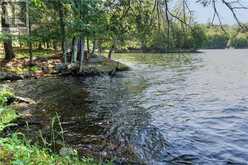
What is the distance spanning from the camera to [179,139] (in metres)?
11.6

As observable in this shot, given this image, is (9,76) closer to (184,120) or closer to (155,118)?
(155,118)

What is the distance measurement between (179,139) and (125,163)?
3.16 metres

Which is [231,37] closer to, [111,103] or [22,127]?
[22,127]

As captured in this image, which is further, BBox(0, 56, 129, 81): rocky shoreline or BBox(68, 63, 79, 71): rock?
BBox(68, 63, 79, 71): rock

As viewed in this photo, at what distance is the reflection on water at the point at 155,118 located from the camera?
10273 mm

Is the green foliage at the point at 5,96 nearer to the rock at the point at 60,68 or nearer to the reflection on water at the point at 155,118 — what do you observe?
the reflection on water at the point at 155,118

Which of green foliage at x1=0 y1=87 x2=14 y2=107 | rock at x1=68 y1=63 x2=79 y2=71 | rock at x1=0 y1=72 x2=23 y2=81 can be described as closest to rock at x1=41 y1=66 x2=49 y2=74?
rock at x1=68 y1=63 x2=79 y2=71

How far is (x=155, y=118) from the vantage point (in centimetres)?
1482

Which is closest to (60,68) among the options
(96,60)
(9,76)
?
(9,76)

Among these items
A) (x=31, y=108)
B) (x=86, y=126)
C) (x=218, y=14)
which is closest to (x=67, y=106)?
(x=31, y=108)

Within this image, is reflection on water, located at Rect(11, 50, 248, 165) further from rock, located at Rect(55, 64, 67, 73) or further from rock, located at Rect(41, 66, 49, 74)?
rock, located at Rect(55, 64, 67, 73)

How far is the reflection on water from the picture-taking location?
10273 mm

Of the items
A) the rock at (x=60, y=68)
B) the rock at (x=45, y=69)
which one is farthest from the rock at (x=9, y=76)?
the rock at (x=60, y=68)

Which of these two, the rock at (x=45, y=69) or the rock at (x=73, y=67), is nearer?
the rock at (x=45, y=69)
